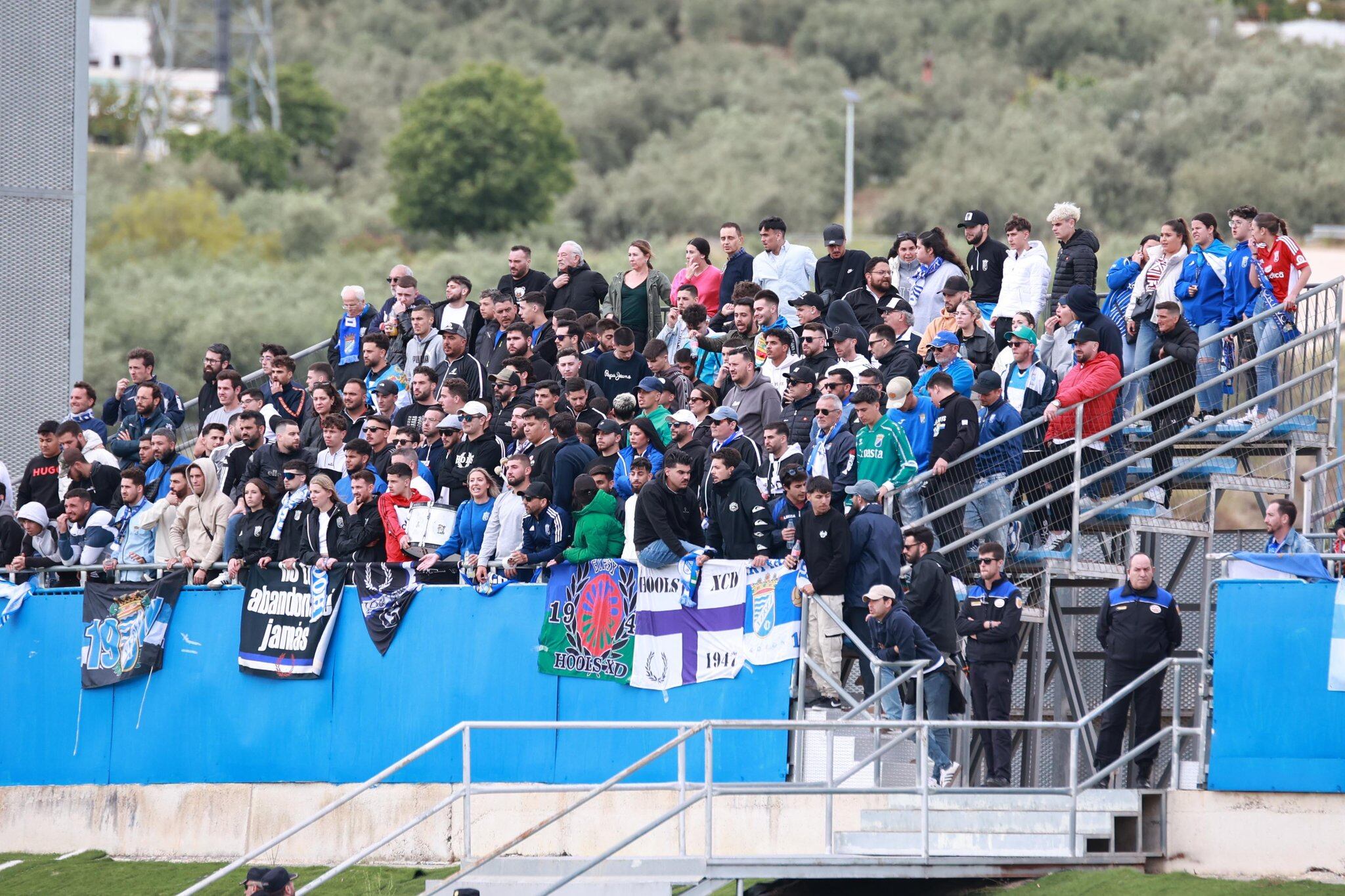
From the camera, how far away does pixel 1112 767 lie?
1416 cm

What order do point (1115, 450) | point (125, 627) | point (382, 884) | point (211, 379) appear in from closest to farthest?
point (382, 884), point (1115, 450), point (125, 627), point (211, 379)

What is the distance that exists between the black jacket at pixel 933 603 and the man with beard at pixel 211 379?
8874 millimetres

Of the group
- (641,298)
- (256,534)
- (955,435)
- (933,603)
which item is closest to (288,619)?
(256,534)

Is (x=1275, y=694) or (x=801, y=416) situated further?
(x=801, y=416)

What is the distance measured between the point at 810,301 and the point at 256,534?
554cm

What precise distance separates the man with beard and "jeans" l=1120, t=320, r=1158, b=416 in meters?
9.42

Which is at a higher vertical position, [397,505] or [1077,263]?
[1077,263]

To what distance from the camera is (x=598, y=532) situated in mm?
16188

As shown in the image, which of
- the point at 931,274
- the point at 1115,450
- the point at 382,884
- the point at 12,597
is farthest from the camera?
the point at 12,597

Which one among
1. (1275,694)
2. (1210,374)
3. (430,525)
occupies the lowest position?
(1275,694)

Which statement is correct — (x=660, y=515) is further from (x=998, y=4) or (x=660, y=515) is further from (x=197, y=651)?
(x=998, y=4)

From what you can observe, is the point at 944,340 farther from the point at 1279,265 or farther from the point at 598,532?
the point at 598,532

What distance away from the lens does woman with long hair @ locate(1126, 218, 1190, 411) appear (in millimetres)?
17031

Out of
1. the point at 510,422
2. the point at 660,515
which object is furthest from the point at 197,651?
the point at 660,515
